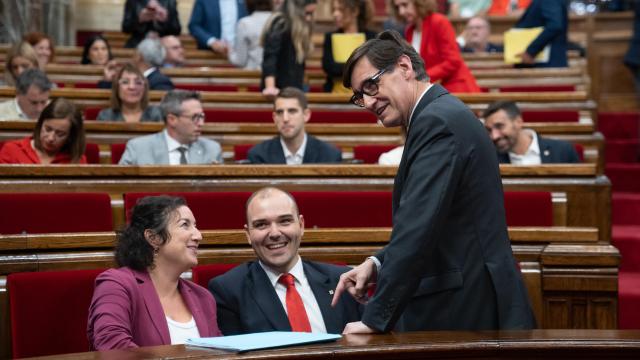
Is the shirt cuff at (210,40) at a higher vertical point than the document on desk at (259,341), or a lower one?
higher

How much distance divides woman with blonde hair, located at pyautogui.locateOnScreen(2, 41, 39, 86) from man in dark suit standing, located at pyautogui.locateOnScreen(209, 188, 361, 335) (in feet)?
11.4

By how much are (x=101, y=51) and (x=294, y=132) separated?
9.86 feet

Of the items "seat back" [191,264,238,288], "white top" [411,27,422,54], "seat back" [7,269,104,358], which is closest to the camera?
"seat back" [7,269,104,358]

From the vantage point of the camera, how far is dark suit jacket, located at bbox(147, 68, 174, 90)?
6211mm

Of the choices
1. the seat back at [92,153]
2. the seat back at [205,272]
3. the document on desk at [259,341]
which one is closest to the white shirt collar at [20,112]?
the seat back at [92,153]

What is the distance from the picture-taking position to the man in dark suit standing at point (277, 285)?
2688mm

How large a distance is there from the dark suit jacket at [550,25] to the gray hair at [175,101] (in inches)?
109

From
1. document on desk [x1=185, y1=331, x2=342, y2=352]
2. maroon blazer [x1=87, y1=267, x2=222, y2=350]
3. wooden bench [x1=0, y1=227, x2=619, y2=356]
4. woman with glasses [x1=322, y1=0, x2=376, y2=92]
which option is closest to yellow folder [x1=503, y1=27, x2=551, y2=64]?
woman with glasses [x1=322, y1=0, x2=376, y2=92]

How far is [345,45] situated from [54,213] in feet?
10.5

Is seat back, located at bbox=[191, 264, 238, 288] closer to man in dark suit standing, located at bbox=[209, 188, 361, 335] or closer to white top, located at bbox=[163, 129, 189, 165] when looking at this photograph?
man in dark suit standing, located at bbox=[209, 188, 361, 335]

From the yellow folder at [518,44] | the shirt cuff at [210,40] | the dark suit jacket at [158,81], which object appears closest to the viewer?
the dark suit jacket at [158,81]

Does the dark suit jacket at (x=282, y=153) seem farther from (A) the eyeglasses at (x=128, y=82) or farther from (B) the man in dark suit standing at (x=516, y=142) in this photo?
(A) the eyeglasses at (x=128, y=82)

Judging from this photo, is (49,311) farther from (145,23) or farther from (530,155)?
(145,23)

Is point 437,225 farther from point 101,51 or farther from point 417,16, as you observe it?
point 101,51
